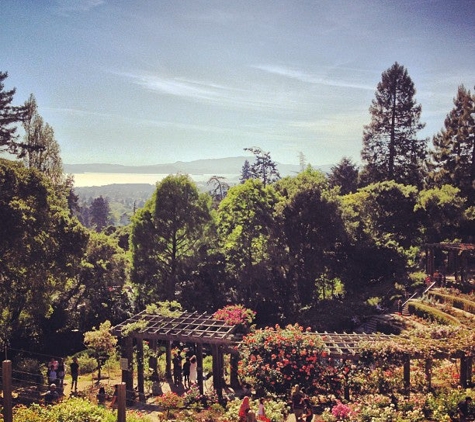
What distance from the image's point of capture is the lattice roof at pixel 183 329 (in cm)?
1593

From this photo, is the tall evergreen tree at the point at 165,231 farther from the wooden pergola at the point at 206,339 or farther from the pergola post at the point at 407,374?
the pergola post at the point at 407,374

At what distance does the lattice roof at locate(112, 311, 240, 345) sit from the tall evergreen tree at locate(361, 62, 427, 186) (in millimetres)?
33376

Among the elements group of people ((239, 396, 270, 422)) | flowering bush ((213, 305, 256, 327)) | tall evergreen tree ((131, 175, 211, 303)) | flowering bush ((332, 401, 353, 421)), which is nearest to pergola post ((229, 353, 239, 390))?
flowering bush ((213, 305, 256, 327))

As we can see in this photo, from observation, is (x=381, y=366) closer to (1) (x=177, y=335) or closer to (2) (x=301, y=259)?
(1) (x=177, y=335)

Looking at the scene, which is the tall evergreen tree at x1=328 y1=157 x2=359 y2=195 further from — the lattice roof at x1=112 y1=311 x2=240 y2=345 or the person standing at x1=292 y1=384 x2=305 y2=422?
the person standing at x1=292 y1=384 x2=305 y2=422

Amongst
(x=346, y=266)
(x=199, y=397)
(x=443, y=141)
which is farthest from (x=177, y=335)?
(x=443, y=141)

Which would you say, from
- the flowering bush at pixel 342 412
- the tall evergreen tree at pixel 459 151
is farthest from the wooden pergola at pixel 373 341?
the tall evergreen tree at pixel 459 151

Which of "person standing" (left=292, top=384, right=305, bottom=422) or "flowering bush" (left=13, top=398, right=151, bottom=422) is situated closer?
"flowering bush" (left=13, top=398, right=151, bottom=422)

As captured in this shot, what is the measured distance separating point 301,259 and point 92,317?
48.0ft

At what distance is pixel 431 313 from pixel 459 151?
2253 centimetres

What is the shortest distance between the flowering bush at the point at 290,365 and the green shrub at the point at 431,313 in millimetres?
9575

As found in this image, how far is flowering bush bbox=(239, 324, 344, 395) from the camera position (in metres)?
14.1

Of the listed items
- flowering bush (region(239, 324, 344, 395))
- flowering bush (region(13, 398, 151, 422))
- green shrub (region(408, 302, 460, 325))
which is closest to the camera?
flowering bush (region(13, 398, 151, 422))

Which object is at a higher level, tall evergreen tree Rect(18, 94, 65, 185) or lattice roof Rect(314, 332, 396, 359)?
tall evergreen tree Rect(18, 94, 65, 185)
